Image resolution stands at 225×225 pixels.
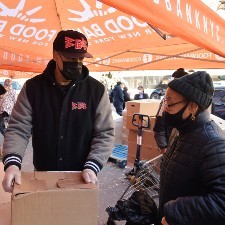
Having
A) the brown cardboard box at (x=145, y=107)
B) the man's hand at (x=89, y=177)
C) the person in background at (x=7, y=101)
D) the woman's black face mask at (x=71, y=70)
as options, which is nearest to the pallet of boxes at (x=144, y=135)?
the brown cardboard box at (x=145, y=107)

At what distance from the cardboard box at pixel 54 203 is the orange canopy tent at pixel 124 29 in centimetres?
87

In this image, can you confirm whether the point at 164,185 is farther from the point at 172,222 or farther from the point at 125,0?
the point at 125,0

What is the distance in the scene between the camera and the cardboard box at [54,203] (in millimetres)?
1187

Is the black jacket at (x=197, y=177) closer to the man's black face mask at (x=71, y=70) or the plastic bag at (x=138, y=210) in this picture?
the plastic bag at (x=138, y=210)

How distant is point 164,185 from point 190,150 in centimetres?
32

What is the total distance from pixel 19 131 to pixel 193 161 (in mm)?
1025

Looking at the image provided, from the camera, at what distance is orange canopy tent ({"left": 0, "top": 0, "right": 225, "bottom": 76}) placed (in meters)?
1.69

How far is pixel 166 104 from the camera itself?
180 centimetres

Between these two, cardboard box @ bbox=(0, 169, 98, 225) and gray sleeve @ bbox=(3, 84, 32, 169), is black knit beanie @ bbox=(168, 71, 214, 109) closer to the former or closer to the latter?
cardboard box @ bbox=(0, 169, 98, 225)

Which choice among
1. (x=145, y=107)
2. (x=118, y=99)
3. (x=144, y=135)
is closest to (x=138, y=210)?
(x=144, y=135)

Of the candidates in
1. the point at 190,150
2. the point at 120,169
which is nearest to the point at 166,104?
the point at 190,150

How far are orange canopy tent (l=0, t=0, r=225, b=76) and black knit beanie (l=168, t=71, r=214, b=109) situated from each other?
0.34 meters

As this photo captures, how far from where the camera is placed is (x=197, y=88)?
1.63 meters

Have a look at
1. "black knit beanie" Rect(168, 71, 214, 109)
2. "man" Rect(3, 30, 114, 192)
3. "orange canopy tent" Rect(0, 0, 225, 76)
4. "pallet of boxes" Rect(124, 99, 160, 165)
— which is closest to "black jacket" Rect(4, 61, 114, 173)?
"man" Rect(3, 30, 114, 192)
